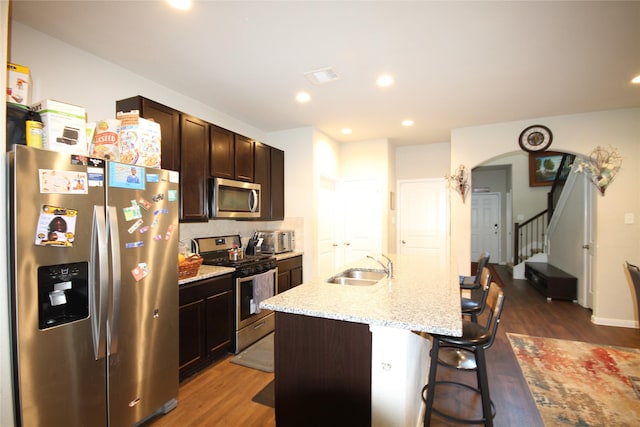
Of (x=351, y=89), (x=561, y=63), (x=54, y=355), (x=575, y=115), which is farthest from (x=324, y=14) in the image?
(x=575, y=115)

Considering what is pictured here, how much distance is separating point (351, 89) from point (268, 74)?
85cm

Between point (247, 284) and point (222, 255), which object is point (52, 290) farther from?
point (222, 255)

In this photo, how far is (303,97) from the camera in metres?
3.22


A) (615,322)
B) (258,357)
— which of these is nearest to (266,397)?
(258,357)

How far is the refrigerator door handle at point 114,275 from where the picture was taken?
1.68m

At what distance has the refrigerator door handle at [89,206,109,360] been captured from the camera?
1.61 meters

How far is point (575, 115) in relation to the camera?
385 centimetres

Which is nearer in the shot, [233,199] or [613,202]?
[233,199]

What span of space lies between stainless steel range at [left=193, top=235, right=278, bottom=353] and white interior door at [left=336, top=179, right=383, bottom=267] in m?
1.89

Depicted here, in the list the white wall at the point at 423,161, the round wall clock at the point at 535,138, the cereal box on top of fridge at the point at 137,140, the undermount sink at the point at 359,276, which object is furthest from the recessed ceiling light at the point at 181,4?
the white wall at the point at 423,161

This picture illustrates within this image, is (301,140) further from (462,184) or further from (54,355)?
(54,355)

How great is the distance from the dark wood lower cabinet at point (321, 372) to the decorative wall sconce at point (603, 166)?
3935mm

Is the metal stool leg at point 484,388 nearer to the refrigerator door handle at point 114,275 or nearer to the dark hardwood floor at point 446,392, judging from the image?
the dark hardwood floor at point 446,392

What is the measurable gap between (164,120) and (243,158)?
107 centimetres
